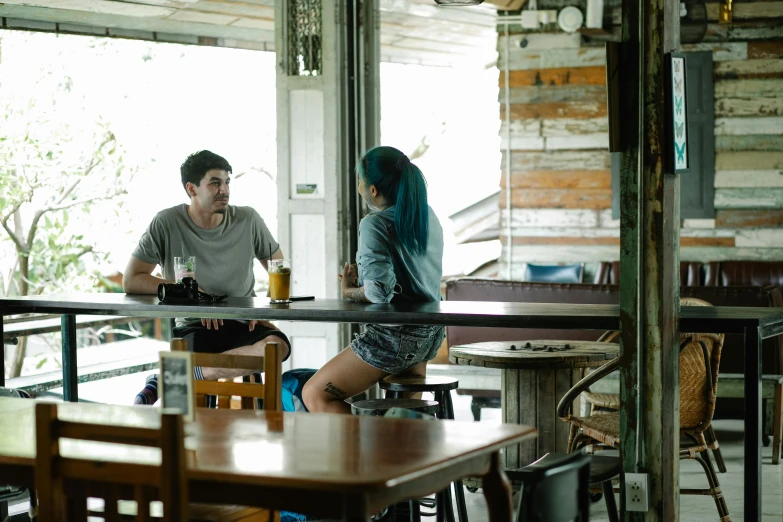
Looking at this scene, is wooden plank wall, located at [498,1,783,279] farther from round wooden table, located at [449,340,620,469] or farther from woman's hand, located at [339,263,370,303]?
woman's hand, located at [339,263,370,303]

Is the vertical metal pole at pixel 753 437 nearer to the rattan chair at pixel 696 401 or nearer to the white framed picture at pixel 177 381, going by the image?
the rattan chair at pixel 696 401

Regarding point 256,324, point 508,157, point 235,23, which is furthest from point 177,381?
point 508,157

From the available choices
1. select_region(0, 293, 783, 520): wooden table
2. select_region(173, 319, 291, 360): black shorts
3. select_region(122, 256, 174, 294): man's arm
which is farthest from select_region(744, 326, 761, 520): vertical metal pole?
select_region(122, 256, 174, 294): man's arm

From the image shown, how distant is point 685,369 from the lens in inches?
159

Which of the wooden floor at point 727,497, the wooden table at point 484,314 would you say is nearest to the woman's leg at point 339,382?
the wooden table at point 484,314

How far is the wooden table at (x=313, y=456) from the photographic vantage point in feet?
6.38

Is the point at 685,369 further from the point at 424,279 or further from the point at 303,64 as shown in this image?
the point at 303,64

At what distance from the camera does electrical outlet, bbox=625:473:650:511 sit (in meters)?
3.38

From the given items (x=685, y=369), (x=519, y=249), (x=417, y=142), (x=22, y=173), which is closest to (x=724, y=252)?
(x=519, y=249)

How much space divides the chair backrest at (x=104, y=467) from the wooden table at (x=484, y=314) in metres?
1.66

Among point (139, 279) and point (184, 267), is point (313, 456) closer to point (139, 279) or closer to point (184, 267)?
point (184, 267)

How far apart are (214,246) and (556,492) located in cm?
282

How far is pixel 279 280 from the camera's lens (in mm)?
4082

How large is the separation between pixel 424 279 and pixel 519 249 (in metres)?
5.92
